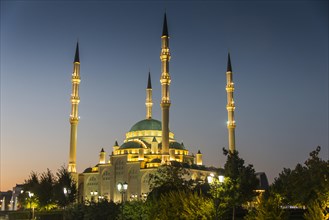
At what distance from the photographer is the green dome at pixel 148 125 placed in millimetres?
65688

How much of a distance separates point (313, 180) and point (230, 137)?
3171 cm

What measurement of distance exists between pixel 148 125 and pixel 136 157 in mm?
8622

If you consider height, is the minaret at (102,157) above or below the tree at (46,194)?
above

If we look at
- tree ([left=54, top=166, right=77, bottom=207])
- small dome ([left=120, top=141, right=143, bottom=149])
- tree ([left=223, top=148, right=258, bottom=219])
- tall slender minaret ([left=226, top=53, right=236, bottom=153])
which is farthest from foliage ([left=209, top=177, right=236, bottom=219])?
small dome ([left=120, top=141, right=143, bottom=149])

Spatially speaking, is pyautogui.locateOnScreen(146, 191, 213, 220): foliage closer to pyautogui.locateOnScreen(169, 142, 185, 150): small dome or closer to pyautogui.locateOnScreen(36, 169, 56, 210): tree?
pyautogui.locateOnScreen(36, 169, 56, 210): tree

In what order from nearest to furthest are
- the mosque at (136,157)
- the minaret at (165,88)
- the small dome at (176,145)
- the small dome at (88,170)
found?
the minaret at (165,88)
the mosque at (136,157)
the small dome at (176,145)
the small dome at (88,170)

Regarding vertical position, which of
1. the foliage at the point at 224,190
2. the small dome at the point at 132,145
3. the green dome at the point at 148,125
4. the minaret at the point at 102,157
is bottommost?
the foliage at the point at 224,190

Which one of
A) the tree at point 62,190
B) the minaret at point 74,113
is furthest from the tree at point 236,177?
the minaret at point 74,113

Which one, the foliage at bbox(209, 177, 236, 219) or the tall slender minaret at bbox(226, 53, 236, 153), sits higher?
the tall slender minaret at bbox(226, 53, 236, 153)

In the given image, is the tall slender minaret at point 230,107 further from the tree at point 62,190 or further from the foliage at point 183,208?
the foliage at point 183,208

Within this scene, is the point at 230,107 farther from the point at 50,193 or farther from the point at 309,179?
the point at 309,179

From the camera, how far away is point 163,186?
26281 millimetres

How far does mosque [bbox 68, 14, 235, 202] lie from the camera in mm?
52438

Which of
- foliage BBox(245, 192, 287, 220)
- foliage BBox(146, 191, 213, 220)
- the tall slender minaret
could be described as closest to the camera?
foliage BBox(245, 192, 287, 220)
